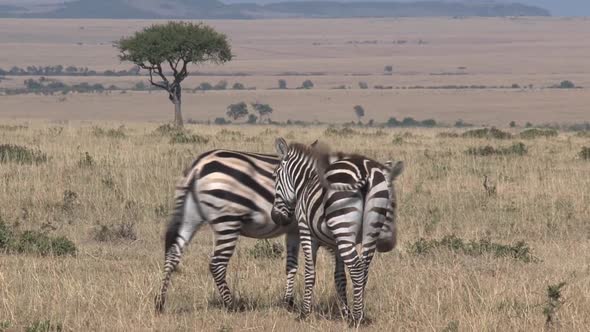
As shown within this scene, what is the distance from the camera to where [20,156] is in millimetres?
18297

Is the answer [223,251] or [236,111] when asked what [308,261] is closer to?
[223,251]

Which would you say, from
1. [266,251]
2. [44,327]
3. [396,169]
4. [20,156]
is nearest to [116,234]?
[266,251]

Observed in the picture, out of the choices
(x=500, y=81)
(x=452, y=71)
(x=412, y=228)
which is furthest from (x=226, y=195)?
(x=452, y=71)

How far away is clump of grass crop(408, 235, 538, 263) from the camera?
33.8 ft

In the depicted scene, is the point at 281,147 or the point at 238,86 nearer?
the point at 281,147

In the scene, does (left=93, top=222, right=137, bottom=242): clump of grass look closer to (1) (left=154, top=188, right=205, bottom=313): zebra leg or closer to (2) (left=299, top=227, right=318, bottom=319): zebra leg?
(1) (left=154, top=188, right=205, bottom=313): zebra leg

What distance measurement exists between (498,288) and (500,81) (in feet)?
385

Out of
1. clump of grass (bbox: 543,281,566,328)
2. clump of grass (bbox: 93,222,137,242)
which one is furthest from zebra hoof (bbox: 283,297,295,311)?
clump of grass (bbox: 93,222,137,242)

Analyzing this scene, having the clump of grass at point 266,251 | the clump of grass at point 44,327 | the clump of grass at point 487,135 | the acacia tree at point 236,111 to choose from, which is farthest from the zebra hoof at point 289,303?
the acacia tree at point 236,111

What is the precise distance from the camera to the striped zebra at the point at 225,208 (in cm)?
789

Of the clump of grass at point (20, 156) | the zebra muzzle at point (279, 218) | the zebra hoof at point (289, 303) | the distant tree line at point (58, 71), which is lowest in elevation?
the distant tree line at point (58, 71)

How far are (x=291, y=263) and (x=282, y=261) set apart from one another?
7.76 ft

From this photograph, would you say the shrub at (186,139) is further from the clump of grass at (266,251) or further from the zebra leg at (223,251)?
the zebra leg at (223,251)

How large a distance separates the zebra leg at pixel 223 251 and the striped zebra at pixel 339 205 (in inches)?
18.0
